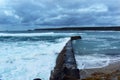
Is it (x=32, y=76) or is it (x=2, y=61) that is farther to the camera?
(x=2, y=61)

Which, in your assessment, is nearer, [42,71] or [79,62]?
[42,71]

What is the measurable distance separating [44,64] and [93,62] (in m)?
2.31

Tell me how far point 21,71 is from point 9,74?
2.03 feet

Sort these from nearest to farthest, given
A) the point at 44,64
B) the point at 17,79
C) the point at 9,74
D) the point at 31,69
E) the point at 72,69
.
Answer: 1. the point at 72,69
2. the point at 17,79
3. the point at 9,74
4. the point at 31,69
5. the point at 44,64

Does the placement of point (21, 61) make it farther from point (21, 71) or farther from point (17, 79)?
point (17, 79)

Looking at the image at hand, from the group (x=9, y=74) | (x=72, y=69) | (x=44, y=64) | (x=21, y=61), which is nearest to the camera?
(x=72, y=69)

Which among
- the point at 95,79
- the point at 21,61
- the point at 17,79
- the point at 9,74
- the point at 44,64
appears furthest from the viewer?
the point at 21,61

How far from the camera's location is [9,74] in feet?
36.2

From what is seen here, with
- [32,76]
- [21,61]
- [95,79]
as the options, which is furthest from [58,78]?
[21,61]

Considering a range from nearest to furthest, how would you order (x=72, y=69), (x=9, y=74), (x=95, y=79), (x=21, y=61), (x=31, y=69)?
(x=95, y=79), (x=72, y=69), (x=9, y=74), (x=31, y=69), (x=21, y=61)

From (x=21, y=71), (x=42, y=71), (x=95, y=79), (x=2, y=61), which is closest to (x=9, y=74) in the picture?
(x=21, y=71)

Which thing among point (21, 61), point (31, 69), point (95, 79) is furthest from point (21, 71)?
point (95, 79)

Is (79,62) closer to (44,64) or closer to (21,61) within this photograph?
(44,64)

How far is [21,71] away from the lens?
11.5m
